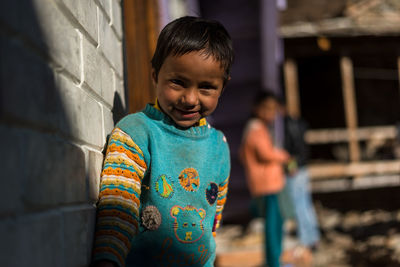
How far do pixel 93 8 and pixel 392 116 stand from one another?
1212 centimetres

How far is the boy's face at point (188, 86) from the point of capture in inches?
54.4

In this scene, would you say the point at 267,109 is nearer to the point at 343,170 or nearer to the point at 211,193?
the point at 211,193

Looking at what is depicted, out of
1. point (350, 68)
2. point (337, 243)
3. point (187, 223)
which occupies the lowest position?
point (337, 243)

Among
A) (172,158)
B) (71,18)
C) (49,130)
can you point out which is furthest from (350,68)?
(49,130)

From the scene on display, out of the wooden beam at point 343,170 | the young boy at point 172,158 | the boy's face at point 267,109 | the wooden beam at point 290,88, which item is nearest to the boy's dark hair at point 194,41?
the young boy at point 172,158

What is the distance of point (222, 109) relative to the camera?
19.7ft

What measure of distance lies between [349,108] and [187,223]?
32.1ft

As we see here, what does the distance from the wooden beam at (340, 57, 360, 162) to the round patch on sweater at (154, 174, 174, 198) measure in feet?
31.3

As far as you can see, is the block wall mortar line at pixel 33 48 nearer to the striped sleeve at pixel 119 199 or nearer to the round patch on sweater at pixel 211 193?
the striped sleeve at pixel 119 199

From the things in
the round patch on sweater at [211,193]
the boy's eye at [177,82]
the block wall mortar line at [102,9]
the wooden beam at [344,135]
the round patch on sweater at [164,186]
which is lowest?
the round patch on sweater at [211,193]

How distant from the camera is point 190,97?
1.40 m

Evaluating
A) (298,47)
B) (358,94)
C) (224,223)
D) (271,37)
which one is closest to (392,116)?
(358,94)

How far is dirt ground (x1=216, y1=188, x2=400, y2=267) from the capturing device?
5.71m

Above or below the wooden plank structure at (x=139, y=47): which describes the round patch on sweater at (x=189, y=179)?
below
